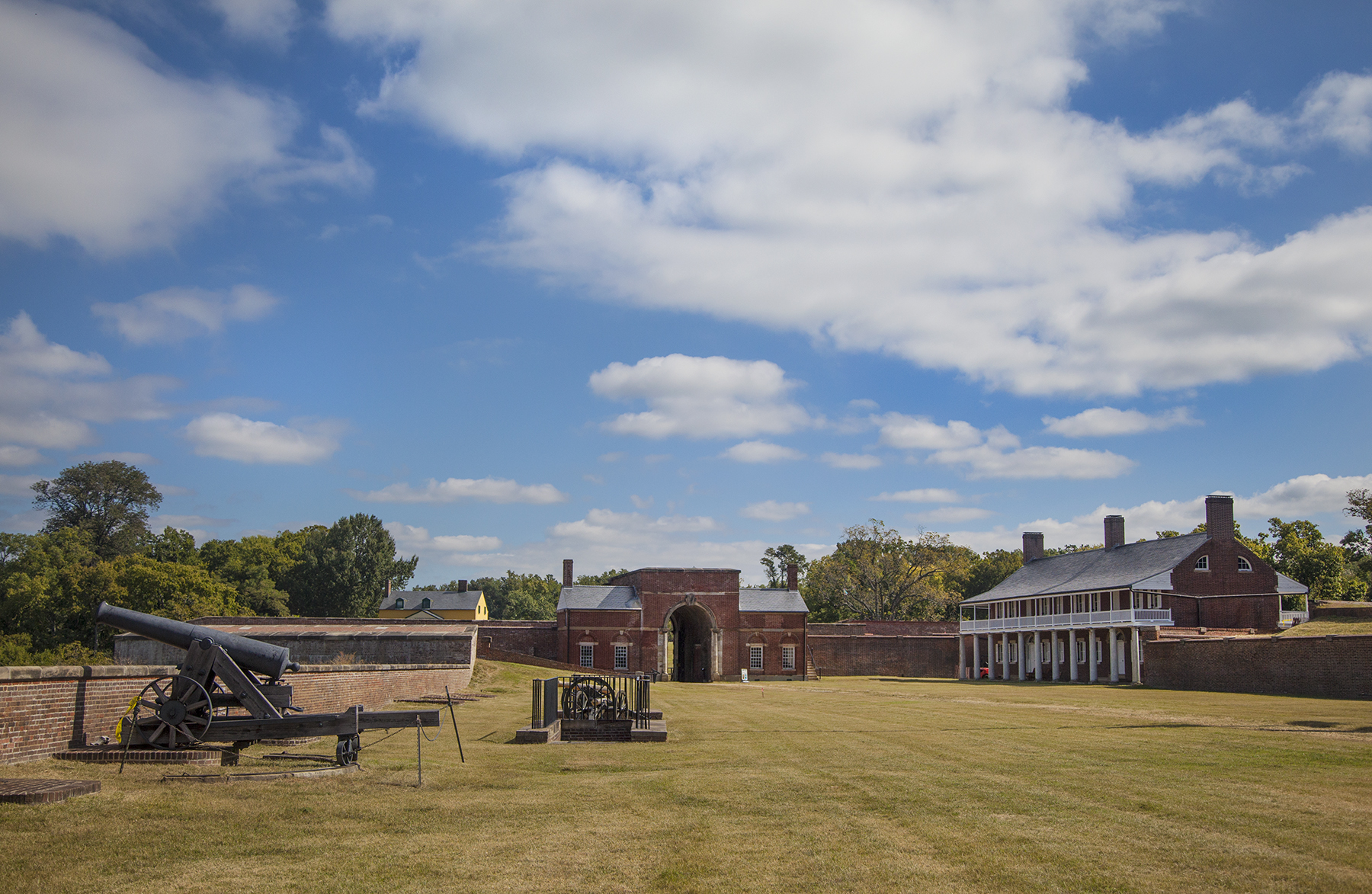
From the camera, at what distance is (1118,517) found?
164ft

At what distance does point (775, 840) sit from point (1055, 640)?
44173 mm

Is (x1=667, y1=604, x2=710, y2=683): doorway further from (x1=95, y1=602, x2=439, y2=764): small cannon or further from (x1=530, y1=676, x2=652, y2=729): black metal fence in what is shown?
(x1=95, y1=602, x2=439, y2=764): small cannon

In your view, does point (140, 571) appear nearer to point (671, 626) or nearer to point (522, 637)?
point (522, 637)

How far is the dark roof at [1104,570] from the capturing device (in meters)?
42.4

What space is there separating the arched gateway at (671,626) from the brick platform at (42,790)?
4363 cm

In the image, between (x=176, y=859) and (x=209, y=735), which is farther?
(x=209, y=735)

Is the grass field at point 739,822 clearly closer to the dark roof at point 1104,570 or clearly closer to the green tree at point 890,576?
the dark roof at point 1104,570

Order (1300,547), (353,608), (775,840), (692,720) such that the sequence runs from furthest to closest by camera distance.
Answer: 1. (353,608)
2. (1300,547)
3. (692,720)
4. (775,840)

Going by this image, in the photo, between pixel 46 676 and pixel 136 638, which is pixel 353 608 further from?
pixel 46 676

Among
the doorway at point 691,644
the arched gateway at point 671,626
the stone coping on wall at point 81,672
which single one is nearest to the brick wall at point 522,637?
the arched gateway at point 671,626

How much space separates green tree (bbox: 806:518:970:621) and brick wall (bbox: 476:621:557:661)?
86.2ft

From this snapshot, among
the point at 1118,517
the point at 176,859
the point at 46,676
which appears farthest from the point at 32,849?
the point at 1118,517

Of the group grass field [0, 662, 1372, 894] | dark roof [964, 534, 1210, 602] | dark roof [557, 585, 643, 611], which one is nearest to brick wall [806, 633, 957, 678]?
dark roof [964, 534, 1210, 602]

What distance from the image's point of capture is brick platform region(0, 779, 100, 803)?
7484mm
